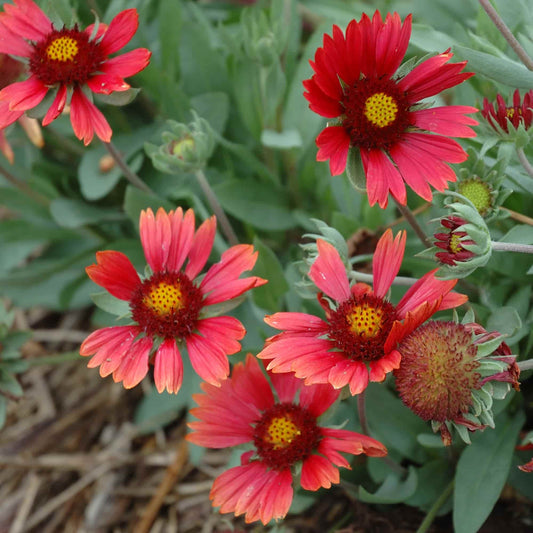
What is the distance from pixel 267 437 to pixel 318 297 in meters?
0.24

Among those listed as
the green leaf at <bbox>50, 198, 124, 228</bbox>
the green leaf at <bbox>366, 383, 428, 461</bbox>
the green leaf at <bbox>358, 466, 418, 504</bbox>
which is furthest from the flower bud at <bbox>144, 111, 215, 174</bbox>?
the green leaf at <bbox>358, 466, 418, 504</bbox>

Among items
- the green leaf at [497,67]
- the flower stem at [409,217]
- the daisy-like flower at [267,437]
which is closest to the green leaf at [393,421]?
the daisy-like flower at [267,437]

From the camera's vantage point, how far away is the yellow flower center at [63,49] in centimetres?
110

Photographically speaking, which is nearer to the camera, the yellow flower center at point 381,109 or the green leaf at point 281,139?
the yellow flower center at point 381,109

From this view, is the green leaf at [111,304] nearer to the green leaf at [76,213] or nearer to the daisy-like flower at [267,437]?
the daisy-like flower at [267,437]

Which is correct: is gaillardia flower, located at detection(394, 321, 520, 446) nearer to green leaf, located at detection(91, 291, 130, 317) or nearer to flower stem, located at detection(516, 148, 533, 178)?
flower stem, located at detection(516, 148, 533, 178)

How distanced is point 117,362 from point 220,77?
0.94m

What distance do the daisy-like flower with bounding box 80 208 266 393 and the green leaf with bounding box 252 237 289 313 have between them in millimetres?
142

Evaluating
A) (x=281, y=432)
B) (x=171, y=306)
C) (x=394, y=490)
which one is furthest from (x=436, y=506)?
(x=171, y=306)

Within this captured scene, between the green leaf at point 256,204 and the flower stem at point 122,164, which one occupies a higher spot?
the flower stem at point 122,164

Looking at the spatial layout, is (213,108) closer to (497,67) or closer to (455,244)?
(497,67)

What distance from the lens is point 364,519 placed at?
4.03 ft

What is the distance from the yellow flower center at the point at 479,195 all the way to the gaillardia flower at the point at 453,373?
25 cm

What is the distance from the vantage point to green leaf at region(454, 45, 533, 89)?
102 centimetres
